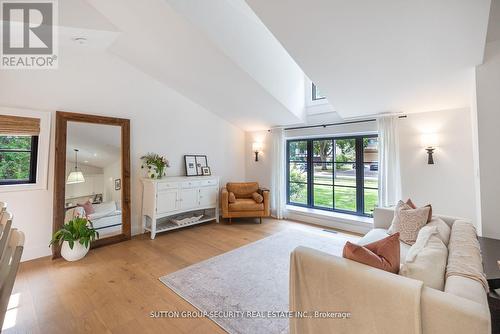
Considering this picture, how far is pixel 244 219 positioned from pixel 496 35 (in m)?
4.43

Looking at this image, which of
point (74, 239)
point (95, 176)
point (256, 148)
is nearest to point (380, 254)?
point (74, 239)

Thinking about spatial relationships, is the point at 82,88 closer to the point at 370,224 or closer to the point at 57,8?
the point at 57,8

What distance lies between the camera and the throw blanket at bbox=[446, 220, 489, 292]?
3.97 ft

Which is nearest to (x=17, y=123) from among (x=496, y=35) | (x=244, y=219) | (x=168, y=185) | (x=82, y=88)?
(x=82, y=88)

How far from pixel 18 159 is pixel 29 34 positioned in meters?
1.62

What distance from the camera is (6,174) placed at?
2.75m

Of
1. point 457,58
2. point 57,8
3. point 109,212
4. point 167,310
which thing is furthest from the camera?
point 109,212

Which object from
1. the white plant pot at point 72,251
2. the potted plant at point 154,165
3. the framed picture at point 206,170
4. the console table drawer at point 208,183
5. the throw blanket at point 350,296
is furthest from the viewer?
the framed picture at point 206,170

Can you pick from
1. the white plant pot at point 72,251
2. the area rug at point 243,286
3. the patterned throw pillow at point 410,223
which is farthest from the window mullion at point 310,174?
the white plant pot at point 72,251

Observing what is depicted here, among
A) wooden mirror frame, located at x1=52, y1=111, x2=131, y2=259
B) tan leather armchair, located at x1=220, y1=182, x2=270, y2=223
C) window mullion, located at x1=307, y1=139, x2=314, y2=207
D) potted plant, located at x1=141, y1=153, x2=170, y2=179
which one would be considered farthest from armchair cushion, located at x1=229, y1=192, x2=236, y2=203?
wooden mirror frame, located at x1=52, y1=111, x2=131, y2=259

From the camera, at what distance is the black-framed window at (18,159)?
8.95 feet

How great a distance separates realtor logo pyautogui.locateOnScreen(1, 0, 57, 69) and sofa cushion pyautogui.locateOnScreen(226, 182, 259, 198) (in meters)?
Answer: 3.48

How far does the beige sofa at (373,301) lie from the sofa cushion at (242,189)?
139 inches

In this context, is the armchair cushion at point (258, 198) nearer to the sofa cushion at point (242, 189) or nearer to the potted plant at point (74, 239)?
the sofa cushion at point (242, 189)
